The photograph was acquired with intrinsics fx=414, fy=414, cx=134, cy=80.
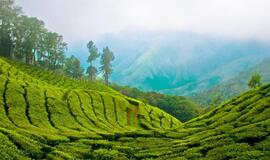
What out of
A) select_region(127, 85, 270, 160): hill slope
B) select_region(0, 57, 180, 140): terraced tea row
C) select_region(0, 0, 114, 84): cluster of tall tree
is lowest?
select_region(127, 85, 270, 160): hill slope

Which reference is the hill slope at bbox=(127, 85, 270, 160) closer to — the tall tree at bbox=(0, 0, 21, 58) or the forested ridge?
the forested ridge

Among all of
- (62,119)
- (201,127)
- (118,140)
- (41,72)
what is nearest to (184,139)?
(201,127)

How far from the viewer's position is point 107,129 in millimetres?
88625

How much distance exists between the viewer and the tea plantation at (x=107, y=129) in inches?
2200

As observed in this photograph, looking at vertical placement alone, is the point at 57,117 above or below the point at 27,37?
below

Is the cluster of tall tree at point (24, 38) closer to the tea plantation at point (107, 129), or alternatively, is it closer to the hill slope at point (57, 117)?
the hill slope at point (57, 117)

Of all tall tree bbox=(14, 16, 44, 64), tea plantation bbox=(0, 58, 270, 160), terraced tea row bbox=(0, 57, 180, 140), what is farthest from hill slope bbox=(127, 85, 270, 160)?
tall tree bbox=(14, 16, 44, 64)

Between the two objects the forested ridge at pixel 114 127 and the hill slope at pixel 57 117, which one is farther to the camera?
the hill slope at pixel 57 117

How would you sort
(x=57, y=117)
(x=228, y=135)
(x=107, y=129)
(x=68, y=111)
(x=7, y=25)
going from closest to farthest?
1. (x=228, y=135)
2. (x=57, y=117)
3. (x=107, y=129)
4. (x=68, y=111)
5. (x=7, y=25)

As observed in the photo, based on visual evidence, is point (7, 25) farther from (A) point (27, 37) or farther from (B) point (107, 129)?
(B) point (107, 129)

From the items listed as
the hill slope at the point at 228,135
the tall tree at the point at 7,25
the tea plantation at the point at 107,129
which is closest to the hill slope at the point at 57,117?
the tea plantation at the point at 107,129

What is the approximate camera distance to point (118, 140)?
230 ft

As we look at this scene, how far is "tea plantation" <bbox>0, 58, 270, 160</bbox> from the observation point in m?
55.9

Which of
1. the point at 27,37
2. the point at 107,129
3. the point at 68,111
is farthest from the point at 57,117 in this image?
the point at 27,37
